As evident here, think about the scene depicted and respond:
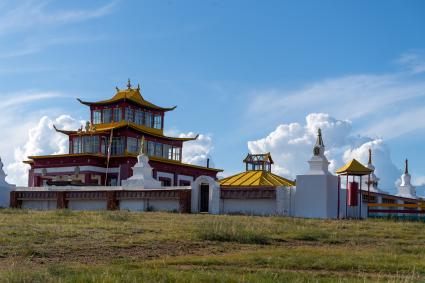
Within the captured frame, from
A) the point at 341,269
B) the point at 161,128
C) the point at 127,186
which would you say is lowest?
the point at 341,269

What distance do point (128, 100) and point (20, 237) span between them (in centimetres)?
3988

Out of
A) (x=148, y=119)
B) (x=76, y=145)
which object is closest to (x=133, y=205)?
(x=76, y=145)

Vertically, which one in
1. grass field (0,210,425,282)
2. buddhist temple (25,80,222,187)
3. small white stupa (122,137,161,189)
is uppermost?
buddhist temple (25,80,222,187)

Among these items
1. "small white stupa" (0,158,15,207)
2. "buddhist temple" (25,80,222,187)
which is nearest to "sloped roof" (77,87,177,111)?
"buddhist temple" (25,80,222,187)

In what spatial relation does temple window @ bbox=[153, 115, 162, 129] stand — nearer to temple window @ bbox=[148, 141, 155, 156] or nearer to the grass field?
temple window @ bbox=[148, 141, 155, 156]

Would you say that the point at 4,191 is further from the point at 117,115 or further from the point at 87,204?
the point at 117,115

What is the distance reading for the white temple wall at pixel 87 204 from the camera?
3981 centimetres

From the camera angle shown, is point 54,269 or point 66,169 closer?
point 54,269

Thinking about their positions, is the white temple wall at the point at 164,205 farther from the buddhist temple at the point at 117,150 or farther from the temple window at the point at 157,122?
the temple window at the point at 157,122

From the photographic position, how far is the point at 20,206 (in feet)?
143

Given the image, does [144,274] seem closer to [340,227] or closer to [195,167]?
[340,227]

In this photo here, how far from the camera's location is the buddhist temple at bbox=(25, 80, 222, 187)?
54.0 metres

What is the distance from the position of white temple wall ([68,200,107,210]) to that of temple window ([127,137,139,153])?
15.2m

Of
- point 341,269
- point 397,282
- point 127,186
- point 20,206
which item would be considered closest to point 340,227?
point 341,269
